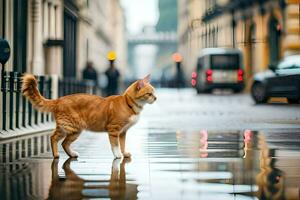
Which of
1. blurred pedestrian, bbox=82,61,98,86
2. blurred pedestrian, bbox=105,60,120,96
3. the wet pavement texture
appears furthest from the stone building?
the wet pavement texture

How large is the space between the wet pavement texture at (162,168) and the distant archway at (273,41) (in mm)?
25702

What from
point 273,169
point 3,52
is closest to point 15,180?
point 273,169

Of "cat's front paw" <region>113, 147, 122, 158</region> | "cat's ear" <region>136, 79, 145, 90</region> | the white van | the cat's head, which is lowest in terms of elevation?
"cat's front paw" <region>113, 147, 122, 158</region>

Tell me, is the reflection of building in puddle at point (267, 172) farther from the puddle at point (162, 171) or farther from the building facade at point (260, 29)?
the building facade at point (260, 29)

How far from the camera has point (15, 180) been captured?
626 centimetres

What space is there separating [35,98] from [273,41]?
31.1 metres

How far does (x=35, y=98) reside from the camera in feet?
27.1

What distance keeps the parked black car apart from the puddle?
41.4ft

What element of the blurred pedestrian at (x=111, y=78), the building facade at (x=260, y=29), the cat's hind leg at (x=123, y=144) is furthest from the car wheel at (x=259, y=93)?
the cat's hind leg at (x=123, y=144)

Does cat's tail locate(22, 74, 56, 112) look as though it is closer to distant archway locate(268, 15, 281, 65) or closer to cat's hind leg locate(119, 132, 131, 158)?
cat's hind leg locate(119, 132, 131, 158)

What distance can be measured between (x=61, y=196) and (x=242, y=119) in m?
11.8

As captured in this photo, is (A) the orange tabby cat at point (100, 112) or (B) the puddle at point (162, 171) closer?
(B) the puddle at point (162, 171)

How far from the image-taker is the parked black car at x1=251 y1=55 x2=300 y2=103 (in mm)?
22719

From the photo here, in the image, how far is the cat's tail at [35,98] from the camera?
824 cm
